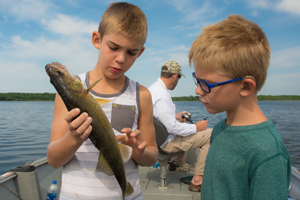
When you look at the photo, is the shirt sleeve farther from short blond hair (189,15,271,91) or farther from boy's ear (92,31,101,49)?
short blond hair (189,15,271,91)

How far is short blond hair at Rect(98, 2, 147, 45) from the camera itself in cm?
191

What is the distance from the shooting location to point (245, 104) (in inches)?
65.6

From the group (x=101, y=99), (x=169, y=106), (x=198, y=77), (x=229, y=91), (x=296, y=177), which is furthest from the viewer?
(x=169, y=106)

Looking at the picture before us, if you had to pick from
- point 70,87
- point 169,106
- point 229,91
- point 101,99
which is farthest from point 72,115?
point 169,106

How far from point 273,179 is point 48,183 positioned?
179 inches

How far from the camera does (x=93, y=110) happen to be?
1.51 metres

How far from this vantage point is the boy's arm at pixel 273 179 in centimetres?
133

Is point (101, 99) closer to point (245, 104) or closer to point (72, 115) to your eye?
point (72, 115)

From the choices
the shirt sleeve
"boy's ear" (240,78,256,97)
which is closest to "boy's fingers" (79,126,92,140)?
"boy's ear" (240,78,256,97)

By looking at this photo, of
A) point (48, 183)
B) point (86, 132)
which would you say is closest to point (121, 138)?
point (86, 132)

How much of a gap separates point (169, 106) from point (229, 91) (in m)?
3.42

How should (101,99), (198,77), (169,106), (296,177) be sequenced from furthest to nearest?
(169,106) < (296,177) < (101,99) < (198,77)

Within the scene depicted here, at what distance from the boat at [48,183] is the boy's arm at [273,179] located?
3427mm

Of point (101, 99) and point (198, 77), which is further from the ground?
point (198, 77)
